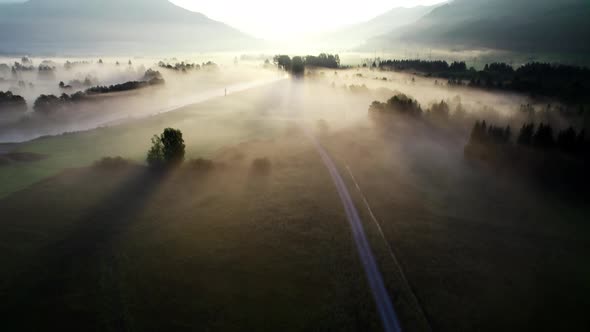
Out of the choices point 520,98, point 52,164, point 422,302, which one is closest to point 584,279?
point 422,302

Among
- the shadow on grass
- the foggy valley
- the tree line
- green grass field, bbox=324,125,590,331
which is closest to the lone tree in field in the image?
the foggy valley

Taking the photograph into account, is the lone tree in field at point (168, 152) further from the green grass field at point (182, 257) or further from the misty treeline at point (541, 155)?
the misty treeline at point (541, 155)

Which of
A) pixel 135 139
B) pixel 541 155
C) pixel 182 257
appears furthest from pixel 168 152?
pixel 541 155

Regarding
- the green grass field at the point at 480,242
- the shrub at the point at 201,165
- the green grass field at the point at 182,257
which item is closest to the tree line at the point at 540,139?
the green grass field at the point at 480,242

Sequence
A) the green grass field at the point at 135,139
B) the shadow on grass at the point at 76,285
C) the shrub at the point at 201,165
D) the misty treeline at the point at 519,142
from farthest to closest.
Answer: the shrub at the point at 201,165 < the green grass field at the point at 135,139 < the misty treeline at the point at 519,142 < the shadow on grass at the point at 76,285

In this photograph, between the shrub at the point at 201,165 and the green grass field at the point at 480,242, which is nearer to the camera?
the green grass field at the point at 480,242

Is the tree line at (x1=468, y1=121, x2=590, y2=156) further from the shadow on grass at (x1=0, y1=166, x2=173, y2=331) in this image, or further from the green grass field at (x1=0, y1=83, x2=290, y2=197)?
the shadow on grass at (x1=0, y1=166, x2=173, y2=331)

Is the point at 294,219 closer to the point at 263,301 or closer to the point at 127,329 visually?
the point at 263,301

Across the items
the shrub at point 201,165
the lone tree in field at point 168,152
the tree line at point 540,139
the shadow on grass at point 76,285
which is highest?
the tree line at point 540,139
